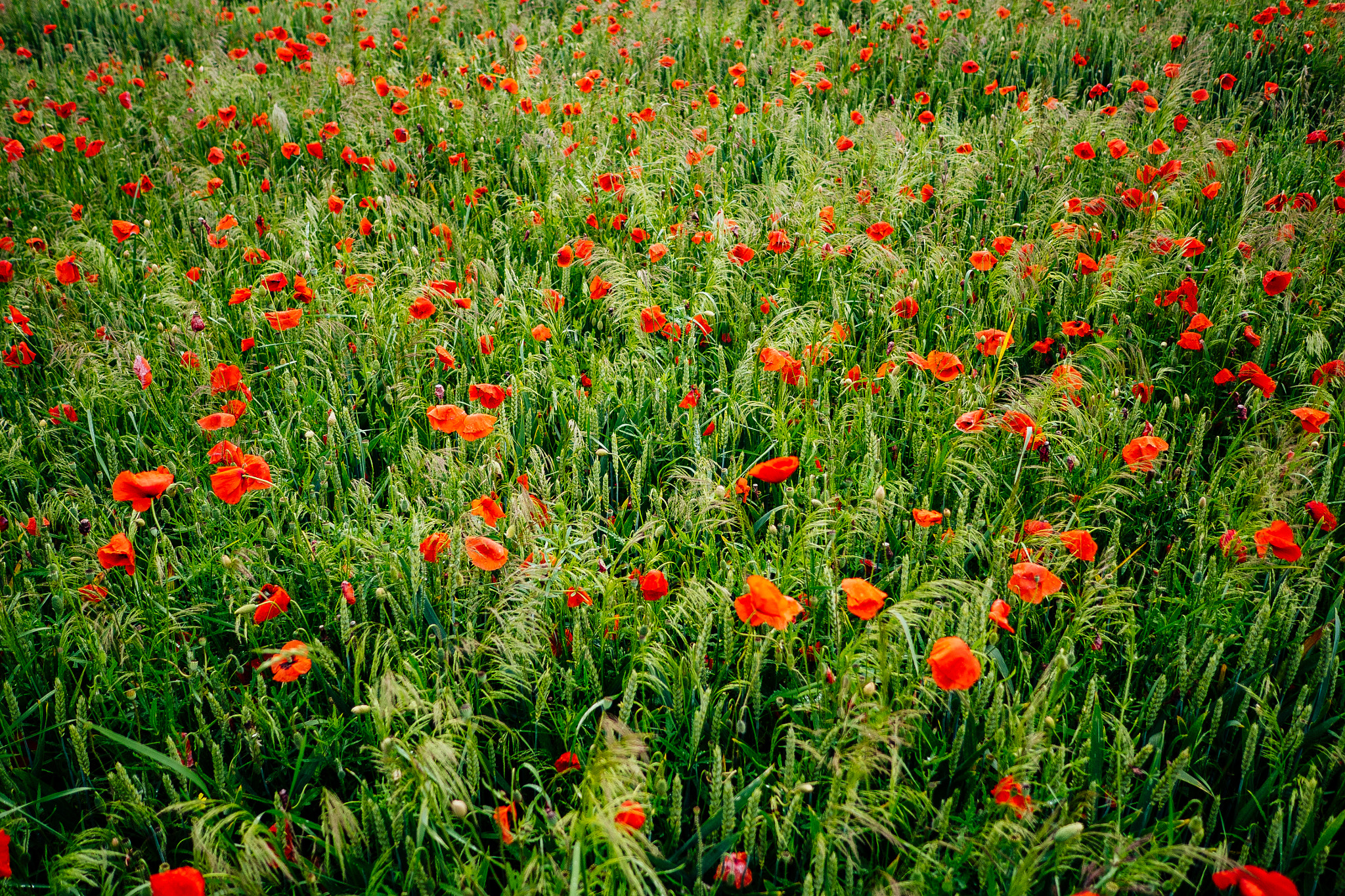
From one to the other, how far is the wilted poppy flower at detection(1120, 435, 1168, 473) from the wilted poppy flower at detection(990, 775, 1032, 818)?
0.85 m

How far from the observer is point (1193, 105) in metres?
3.81

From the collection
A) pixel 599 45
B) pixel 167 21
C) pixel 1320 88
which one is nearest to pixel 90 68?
pixel 167 21

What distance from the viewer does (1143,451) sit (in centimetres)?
173

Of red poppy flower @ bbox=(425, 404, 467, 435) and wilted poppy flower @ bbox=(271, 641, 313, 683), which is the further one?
red poppy flower @ bbox=(425, 404, 467, 435)

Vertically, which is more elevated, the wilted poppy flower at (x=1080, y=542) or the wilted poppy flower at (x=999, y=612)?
the wilted poppy flower at (x=1080, y=542)

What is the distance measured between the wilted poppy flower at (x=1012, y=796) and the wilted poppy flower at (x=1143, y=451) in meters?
0.85

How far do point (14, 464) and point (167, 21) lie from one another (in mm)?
5207

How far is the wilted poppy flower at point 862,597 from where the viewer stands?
1.33 metres

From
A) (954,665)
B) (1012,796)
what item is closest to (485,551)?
(954,665)

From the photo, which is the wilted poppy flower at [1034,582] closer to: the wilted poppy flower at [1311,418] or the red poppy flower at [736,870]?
the red poppy flower at [736,870]

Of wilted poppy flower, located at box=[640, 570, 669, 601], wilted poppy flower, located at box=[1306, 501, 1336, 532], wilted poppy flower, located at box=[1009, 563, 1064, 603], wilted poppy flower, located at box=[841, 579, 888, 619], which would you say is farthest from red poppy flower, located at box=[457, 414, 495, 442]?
wilted poppy flower, located at box=[1306, 501, 1336, 532]

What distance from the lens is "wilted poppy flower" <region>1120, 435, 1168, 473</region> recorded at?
171 centimetres

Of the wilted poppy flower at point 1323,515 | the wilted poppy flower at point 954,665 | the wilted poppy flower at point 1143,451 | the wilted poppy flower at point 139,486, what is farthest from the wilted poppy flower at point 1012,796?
the wilted poppy flower at point 139,486

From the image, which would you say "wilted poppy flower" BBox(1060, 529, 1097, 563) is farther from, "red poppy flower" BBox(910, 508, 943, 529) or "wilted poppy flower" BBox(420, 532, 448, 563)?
"wilted poppy flower" BBox(420, 532, 448, 563)
